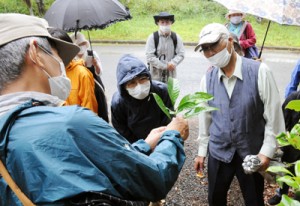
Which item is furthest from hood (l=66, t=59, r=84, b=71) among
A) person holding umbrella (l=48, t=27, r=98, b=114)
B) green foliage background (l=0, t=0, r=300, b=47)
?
green foliage background (l=0, t=0, r=300, b=47)

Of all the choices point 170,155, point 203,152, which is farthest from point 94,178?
point 203,152

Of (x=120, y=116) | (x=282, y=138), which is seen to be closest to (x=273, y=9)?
(x=120, y=116)

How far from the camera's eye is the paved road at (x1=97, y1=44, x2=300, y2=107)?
24.1ft

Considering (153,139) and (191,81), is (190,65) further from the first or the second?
(153,139)

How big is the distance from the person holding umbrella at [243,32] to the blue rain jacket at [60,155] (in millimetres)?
3865

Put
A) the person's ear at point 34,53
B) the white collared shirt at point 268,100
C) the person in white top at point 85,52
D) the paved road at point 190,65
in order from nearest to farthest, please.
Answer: the person's ear at point 34,53, the white collared shirt at point 268,100, the person in white top at point 85,52, the paved road at point 190,65

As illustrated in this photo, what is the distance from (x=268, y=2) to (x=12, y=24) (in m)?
2.32

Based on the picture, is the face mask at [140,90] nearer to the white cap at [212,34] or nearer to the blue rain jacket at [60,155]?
the white cap at [212,34]

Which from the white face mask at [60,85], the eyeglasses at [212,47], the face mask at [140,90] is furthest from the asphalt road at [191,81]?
the white face mask at [60,85]

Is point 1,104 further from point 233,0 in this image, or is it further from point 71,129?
point 233,0

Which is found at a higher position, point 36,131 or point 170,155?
point 36,131

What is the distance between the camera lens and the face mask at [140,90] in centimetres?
258

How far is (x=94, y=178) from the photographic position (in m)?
0.93

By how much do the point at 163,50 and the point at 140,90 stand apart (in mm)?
2410
